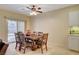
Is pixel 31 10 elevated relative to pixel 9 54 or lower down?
elevated

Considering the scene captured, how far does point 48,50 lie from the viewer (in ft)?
7.63

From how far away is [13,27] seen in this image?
2.37 metres

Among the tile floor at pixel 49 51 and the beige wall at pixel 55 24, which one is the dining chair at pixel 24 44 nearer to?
the tile floor at pixel 49 51

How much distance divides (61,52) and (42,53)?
0.39 m

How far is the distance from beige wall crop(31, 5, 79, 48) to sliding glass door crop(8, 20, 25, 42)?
0.24m

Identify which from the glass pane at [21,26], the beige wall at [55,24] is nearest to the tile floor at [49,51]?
the beige wall at [55,24]

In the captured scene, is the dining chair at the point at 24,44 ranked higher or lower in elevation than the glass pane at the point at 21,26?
lower

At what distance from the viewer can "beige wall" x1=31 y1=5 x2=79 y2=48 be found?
7.58 ft

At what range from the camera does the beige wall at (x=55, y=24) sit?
231 cm

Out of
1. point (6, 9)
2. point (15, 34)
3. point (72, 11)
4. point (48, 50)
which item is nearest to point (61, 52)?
point (48, 50)

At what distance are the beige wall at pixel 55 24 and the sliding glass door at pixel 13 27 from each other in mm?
241
